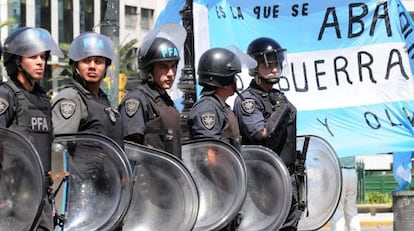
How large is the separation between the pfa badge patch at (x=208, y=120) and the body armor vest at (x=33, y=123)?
1.62m

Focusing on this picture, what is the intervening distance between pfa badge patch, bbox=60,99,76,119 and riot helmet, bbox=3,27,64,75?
38cm

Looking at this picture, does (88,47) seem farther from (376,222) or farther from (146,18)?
(146,18)

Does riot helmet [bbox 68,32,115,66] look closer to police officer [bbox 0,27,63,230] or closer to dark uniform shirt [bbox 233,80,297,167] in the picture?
police officer [bbox 0,27,63,230]

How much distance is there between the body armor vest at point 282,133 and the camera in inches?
327

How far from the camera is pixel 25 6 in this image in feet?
197

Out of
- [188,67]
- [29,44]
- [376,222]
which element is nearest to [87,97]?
[29,44]

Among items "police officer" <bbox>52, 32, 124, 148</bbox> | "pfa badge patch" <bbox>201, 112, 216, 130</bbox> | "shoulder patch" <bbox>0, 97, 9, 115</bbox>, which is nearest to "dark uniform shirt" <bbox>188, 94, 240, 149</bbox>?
"pfa badge patch" <bbox>201, 112, 216, 130</bbox>

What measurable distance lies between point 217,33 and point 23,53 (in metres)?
5.38

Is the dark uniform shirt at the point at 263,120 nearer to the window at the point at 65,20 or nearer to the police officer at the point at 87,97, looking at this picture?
the police officer at the point at 87,97

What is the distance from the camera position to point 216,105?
7758mm

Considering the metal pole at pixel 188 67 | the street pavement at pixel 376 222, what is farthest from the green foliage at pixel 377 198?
the metal pole at pixel 188 67

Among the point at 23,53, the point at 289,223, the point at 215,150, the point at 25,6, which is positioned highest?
the point at 25,6

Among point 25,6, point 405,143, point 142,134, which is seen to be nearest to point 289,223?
point 142,134

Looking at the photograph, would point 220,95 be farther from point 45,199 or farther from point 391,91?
point 391,91
